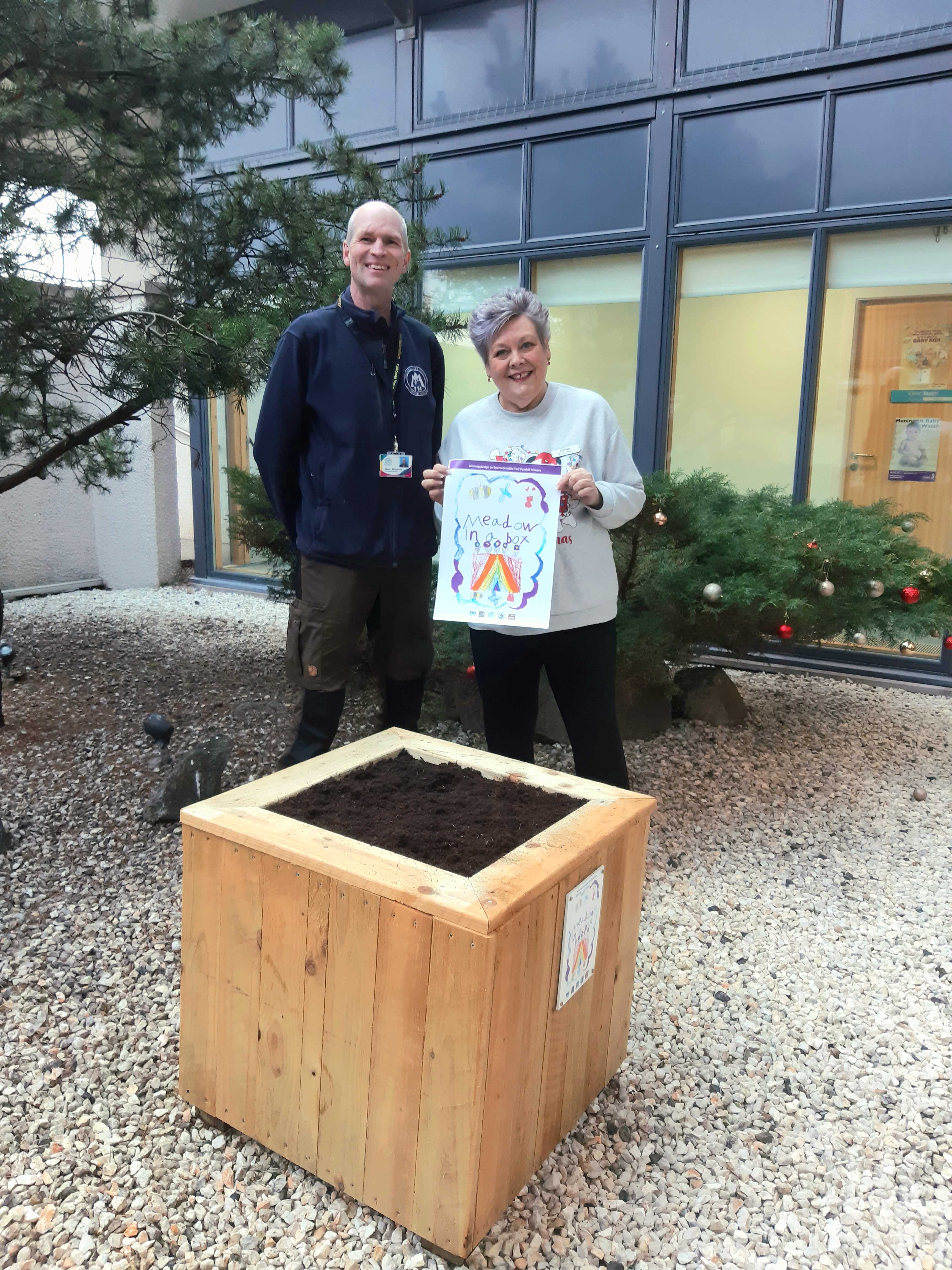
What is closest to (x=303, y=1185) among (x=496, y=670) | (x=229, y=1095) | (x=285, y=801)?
(x=229, y=1095)

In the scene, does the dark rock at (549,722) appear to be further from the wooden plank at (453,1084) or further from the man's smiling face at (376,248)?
the wooden plank at (453,1084)

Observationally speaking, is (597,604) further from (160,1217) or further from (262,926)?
(160,1217)

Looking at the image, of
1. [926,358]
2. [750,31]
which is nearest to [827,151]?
[750,31]

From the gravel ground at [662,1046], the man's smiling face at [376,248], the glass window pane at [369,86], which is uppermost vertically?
the glass window pane at [369,86]

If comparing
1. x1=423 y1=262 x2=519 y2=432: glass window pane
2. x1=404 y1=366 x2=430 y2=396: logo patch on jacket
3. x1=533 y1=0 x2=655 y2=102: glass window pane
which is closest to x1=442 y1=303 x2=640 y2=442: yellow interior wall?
x1=423 y1=262 x2=519 y2=432: glass window pane

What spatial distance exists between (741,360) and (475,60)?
260cm

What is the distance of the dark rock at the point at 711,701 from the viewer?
13.8 feet

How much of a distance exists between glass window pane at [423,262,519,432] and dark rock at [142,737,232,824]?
3.56 meters

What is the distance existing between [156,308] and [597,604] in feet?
6.94

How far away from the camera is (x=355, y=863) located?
57.0 inches

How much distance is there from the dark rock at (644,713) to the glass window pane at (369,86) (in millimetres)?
4449

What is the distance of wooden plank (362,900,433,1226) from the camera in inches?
53.7

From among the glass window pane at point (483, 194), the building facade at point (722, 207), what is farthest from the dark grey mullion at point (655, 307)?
the glass window pane at point (483, 194)

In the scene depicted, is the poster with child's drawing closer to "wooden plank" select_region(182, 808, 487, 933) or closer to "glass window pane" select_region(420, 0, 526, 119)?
"wooden plank" select_region(182, 808, 487, 933)
